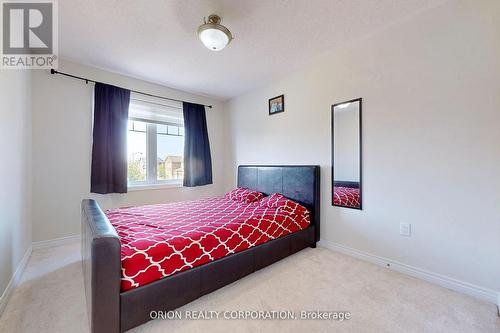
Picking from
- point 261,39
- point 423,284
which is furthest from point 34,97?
point 423,284

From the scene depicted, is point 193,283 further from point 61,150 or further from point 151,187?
point 61,150

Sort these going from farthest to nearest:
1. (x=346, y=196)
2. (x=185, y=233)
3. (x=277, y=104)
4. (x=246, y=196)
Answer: (x=277, y=104) < (x=246, y=196) < (x=346, y=196) < (x=185, y=233)

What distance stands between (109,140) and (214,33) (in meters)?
2.24

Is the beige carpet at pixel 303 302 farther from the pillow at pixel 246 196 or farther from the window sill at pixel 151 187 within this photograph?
the window sill at pixel 151 187

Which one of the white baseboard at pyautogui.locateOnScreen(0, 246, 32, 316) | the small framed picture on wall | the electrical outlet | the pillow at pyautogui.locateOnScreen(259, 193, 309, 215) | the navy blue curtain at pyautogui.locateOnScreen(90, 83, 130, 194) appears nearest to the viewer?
the white baseboard at pyautogui.locateOnScreen(0, 246, 32, 316)

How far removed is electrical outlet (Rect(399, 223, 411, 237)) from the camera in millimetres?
2134

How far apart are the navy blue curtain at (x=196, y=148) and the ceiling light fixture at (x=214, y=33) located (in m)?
2.12

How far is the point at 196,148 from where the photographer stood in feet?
13.5

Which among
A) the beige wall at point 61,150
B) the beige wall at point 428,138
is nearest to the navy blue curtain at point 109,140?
→ the beige wall at point 61,150

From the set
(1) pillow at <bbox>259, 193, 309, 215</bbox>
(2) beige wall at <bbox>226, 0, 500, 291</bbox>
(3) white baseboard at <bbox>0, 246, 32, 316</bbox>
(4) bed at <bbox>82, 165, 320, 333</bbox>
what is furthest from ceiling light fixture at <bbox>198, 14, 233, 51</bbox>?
(3) white baseboard at <bbox>0, 246, 32, 316</bbox>

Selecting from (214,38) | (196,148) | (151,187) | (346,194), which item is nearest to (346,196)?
(346,194)

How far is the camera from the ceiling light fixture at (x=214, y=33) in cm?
194

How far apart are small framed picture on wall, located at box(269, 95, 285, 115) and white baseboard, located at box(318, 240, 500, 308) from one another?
213cm

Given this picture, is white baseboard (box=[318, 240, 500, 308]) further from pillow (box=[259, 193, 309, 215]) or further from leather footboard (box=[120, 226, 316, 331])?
leather footboard (box=[120, 226, 316, 331])
